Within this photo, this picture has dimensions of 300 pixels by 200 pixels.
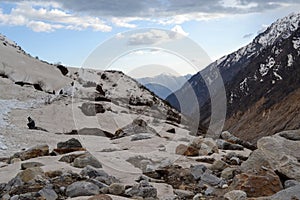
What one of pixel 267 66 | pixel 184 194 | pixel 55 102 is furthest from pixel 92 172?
pixel 267 66

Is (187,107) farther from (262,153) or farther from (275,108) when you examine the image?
(275,108)

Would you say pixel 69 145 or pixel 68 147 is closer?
pixel 68 147

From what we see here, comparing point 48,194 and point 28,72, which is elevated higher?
point 28,72

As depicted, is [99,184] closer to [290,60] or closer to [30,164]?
[30,164]

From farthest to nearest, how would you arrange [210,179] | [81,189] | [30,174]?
[210,179] < [30,174] < [81,189]

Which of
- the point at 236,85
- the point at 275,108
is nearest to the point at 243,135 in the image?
the point at 275,108

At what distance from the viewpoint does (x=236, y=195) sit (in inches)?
334

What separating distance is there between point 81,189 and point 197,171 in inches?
129

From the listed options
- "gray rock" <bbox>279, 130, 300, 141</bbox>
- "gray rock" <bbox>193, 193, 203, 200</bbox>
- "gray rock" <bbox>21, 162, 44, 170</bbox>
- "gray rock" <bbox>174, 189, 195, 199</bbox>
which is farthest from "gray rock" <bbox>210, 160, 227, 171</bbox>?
"gray rock" <bbox>21, 162, 44, 170</bbox>

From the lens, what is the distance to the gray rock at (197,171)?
36.0 ft

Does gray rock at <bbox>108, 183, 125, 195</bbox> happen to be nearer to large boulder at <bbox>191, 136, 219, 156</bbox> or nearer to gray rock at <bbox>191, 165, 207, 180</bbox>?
gray rock at <bbox>191, 165, 207, 180</bbox>

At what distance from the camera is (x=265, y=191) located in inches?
355

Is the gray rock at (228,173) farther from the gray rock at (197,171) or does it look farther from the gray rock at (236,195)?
the gray rock at (236,195)

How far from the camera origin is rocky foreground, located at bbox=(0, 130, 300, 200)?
888cm
